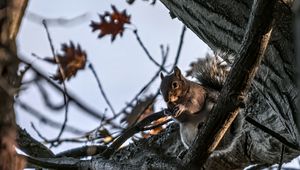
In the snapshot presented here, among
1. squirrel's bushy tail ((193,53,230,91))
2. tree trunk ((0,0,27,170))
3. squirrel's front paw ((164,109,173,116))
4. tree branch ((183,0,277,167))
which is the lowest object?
tree trunk ((0,0,27,170))

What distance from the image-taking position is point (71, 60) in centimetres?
394

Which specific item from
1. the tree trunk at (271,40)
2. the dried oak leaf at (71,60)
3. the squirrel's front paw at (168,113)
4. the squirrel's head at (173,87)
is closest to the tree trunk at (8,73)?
the tree trunk at (271,40)

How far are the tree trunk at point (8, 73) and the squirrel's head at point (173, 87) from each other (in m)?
2.22

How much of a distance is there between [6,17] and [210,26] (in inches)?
42.9

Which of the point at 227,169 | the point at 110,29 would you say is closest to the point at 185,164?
the point at 227,169

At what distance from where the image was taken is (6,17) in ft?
2.60

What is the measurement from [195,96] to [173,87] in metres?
0.23

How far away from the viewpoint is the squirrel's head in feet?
9.98

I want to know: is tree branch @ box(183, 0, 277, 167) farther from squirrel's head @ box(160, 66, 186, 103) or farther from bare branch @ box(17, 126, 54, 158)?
squirrel's head @ box(160, 66, 186, 103)

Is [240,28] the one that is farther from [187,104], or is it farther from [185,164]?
[187,104]

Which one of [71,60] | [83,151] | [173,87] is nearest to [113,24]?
[71,60]

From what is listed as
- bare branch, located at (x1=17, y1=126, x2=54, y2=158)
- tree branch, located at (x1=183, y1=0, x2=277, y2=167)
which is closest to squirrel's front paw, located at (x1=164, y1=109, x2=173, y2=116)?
bare branch, located at (x1=17, y1=126, x2=54, y2=158)

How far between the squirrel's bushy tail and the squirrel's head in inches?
4.0

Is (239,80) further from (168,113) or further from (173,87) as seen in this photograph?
(173,87)
